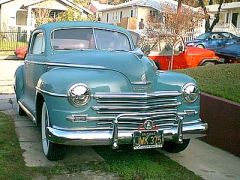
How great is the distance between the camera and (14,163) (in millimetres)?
5434

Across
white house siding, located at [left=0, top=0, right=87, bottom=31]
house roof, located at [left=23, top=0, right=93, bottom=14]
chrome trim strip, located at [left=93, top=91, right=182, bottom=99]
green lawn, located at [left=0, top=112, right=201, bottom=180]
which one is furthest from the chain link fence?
chrome trim strip, located at [left=93, top=91, right=182, bottom=99]

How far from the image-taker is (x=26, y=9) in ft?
118

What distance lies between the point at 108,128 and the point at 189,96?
116 centimetres

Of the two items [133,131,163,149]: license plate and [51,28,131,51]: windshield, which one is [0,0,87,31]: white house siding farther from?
[133,131,163,149]: license plate

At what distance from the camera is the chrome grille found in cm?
503

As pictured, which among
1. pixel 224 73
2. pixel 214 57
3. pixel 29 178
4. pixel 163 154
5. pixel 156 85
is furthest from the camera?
pixel 214 57

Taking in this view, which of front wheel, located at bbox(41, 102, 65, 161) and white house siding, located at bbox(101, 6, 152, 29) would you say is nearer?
front wheel, located at bbox(41, 102, 65, 161)

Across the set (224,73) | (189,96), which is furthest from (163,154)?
(224,73)

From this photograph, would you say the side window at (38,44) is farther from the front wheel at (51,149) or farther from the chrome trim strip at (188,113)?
the chrome trim strip at (188,113)

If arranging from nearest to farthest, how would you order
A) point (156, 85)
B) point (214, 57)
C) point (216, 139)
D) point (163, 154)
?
1. point (156, 85)
2. point (163, 154)
3. point (216, 139)
4. point (214, 57)

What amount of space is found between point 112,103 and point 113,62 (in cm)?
63

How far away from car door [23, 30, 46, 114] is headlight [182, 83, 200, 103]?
2036 millimetres

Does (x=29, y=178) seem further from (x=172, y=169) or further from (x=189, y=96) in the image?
Answer: (x=189, y=96)

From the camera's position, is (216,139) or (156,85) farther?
(216,139)
